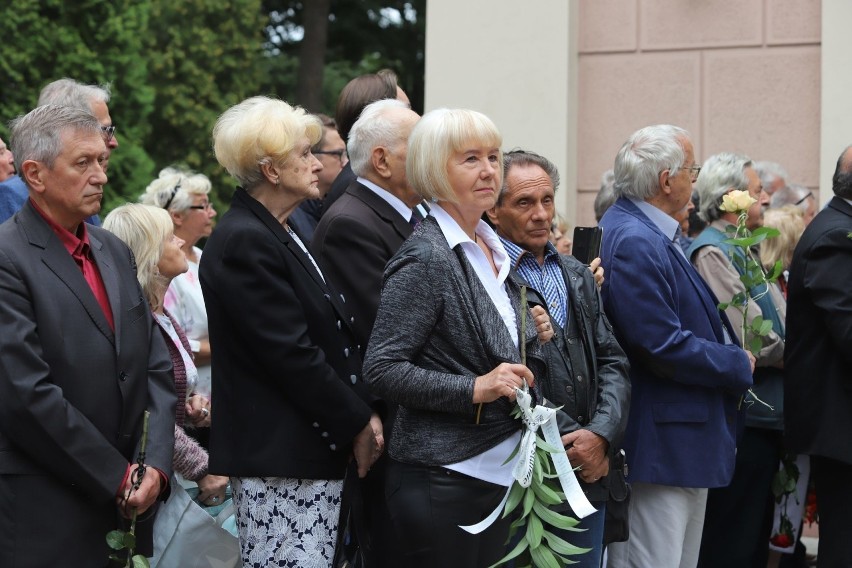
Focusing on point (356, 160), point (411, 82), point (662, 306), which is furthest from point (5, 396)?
point (411, 82)

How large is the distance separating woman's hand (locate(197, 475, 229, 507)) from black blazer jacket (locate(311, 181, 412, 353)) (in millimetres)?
823

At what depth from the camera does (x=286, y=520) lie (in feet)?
13.4

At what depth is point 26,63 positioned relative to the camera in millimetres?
16172

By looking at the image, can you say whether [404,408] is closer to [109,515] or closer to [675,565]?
[109,515]

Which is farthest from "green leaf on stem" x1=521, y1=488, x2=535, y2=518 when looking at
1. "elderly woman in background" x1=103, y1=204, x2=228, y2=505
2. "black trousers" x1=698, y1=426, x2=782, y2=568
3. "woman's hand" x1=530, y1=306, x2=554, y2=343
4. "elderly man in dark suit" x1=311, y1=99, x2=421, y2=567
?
"black trousers" x1=698, y1=426, x2=782, y2=568

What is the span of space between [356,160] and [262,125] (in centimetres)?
60

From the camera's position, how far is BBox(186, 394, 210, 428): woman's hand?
502cm

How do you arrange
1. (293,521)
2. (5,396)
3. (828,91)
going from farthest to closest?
(828,91) → (293,521) → (5,396)

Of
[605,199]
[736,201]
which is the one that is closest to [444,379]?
[736,201]

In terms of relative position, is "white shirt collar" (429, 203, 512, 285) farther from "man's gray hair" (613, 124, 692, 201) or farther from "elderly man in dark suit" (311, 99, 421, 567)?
"man's gray hair" (613, 124, 692, 201)

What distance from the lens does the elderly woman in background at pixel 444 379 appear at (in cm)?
369

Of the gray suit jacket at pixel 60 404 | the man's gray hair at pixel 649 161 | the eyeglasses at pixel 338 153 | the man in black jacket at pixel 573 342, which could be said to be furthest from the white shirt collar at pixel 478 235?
the eyeglasses at pixel 338 153

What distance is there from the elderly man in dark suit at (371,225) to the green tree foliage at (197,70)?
15.5m

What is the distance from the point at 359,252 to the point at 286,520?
97 cm
